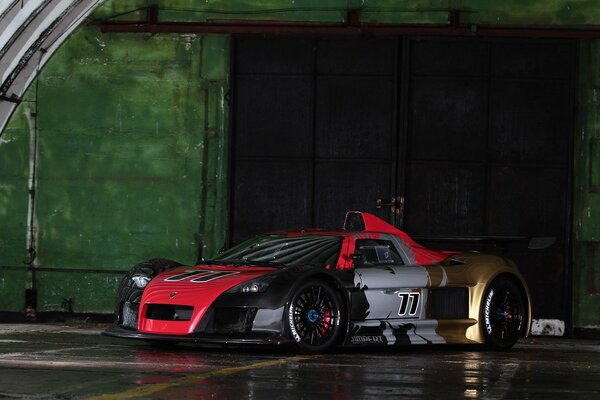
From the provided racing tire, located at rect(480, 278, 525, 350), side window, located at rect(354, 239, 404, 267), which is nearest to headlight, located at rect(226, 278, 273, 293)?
side window, located at rect(354, 239, 404, 267)

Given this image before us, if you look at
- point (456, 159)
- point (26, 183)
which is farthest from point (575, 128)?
point (26, 183)

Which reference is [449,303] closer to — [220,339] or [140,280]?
[220,339]

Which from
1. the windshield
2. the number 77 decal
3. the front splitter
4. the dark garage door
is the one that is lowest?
the front splitter

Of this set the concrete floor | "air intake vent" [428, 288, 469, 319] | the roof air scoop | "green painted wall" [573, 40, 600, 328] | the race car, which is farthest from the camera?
"green painted wall" [573, 40, 600, 328]

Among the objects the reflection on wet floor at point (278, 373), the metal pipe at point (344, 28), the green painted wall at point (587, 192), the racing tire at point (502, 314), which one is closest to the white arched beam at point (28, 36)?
the metal pipe at point (344, 28)

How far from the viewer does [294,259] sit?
38.5 ft

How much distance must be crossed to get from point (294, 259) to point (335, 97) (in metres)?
4.94

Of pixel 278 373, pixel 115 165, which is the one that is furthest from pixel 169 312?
pixel 115 165

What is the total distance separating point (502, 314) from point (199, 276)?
3036mm

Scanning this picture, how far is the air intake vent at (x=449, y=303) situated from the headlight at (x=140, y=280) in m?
2.52

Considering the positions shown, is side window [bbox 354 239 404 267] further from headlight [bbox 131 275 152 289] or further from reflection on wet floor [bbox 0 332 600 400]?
headlight [bbox 131 275 152 289]

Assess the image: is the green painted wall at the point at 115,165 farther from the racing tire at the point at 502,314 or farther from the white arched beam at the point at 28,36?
the racing tire at the point at 502,314

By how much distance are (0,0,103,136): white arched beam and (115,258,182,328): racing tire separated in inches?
185

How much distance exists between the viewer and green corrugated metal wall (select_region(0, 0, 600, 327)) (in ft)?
53.7
